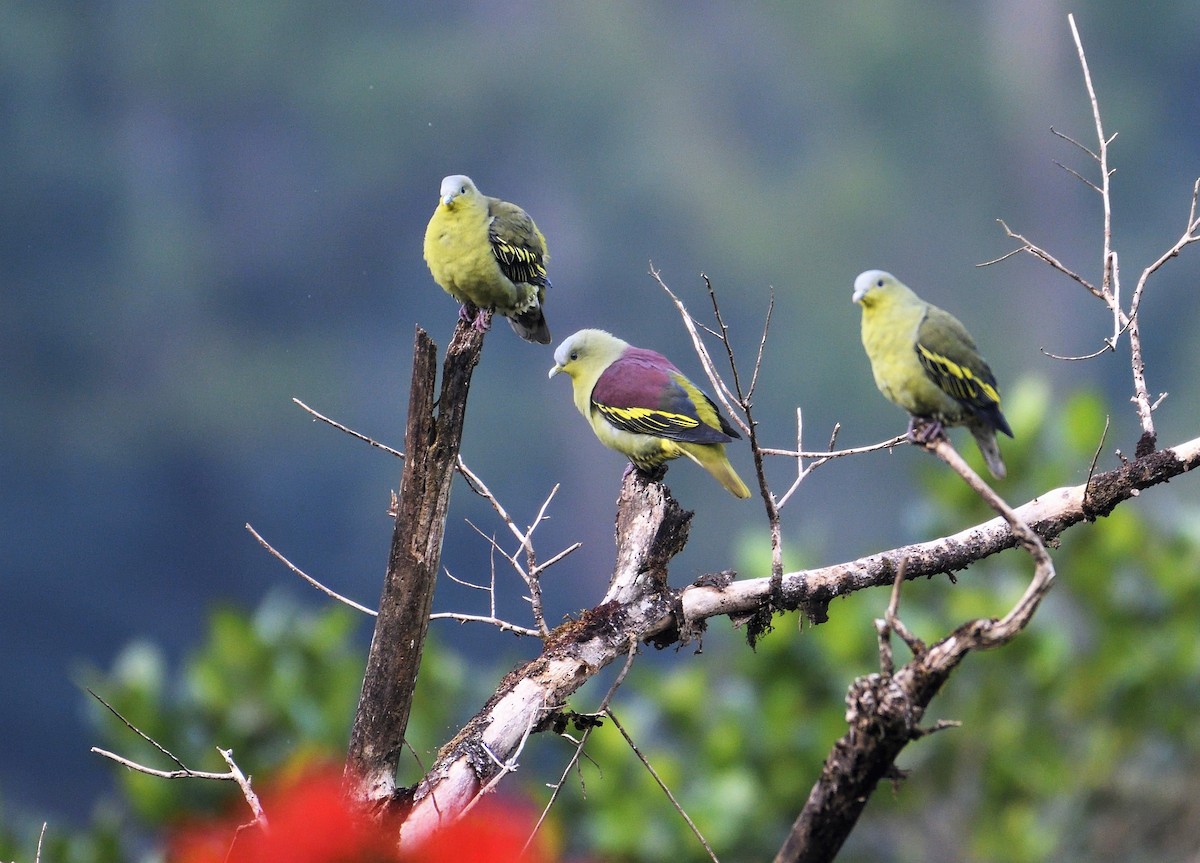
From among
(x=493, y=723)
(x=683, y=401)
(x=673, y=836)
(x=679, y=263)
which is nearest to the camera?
(x=493, y=723)

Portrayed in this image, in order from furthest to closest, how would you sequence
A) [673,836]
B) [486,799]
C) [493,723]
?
1. [673,836]
2. [493,723]
3. [486,799]

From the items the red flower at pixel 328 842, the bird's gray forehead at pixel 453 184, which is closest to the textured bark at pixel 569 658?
the bird's gray forehead at pixel 453 184

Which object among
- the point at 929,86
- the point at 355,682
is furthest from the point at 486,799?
the point at 929,86

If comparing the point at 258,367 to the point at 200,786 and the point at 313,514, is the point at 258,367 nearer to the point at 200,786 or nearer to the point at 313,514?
the point at 313,514

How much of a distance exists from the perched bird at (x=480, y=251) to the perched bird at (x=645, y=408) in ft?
0.92

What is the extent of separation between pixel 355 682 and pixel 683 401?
324 cm

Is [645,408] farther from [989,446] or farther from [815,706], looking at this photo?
[815,706]

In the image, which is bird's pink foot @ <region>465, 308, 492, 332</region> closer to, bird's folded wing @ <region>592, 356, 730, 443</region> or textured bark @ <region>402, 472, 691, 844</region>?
bird's folded wing @ <region>592, 356, 730, 443</region>

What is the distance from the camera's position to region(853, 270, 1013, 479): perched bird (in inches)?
99.3

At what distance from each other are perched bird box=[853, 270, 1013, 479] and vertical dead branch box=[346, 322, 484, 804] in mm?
1028

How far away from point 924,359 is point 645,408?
1.14 m

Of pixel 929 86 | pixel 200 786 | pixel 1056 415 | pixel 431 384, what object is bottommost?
pixel 200 786

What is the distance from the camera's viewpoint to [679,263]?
908 cm

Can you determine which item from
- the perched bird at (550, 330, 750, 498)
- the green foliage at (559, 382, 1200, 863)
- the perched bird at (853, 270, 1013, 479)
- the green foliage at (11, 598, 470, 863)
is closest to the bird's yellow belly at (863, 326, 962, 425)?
the perched bird at (853, 270, 1013, 479)
